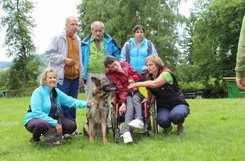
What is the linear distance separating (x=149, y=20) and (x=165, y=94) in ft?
114

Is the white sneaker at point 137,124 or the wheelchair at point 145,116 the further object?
the wheelchair at point 145,116

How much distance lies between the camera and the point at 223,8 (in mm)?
49344

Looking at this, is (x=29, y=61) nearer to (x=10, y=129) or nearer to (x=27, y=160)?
(x=10, y=129)

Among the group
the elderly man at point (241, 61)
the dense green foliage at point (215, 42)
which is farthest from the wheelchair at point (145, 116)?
the dense green foliage at point (215, 42)

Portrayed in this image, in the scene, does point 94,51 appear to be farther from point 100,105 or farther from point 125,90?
point 100,105

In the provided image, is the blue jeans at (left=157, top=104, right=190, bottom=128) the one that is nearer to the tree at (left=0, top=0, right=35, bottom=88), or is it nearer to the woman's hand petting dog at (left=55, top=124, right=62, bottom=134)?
the woman's hand petting dog at (left=55, top=124, right=62, bottom=134)

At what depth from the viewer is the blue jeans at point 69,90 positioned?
9.13 metres

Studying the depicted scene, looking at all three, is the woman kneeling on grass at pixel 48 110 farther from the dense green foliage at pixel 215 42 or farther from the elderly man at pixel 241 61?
the dense green foliage at pixel 215 42

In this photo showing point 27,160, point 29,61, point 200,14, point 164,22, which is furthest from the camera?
point 200,14

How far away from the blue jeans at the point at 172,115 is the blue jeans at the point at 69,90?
4.88 feet

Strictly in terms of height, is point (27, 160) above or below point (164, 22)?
below

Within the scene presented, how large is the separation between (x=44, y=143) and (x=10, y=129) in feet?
8.89

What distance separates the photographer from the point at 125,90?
28.6 feet

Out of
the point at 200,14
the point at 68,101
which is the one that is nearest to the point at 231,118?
the point at 68,101
